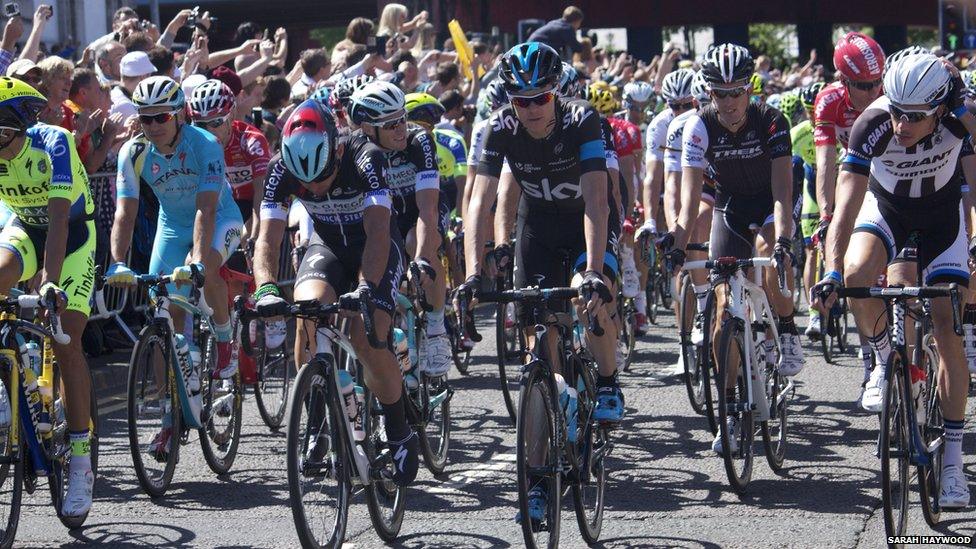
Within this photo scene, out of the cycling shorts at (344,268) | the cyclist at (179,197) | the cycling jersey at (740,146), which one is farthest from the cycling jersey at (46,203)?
the cycling jersey at (740,146)

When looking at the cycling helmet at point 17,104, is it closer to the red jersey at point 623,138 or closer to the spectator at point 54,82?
the spectator at point 54,82

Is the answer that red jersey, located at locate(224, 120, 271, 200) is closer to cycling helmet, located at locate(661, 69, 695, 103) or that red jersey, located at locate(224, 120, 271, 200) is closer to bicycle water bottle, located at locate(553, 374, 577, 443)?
cycling helmet, located at locate(661, 69, 695, 103)

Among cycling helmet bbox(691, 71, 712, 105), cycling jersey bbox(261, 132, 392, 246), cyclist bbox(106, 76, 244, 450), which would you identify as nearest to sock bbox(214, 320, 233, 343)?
cyclist bbox(106, 76, 244, 450)

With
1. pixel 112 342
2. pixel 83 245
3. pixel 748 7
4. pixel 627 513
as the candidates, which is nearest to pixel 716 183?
pixel 627 513

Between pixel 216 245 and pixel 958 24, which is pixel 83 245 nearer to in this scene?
pixel 216 245

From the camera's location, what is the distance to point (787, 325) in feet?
31.0

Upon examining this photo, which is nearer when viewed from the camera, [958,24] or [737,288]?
[737,288]

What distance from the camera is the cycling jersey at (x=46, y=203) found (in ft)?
24.1

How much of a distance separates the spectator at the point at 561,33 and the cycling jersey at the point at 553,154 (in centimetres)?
1097

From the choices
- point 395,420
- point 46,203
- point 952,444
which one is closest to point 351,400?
point 395,420

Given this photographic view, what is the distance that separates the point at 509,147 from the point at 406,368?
1500 millimetres

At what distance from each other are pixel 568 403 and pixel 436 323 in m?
3.15

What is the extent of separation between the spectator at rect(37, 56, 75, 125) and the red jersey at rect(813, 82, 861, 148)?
17.4 ft

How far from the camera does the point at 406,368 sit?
8.54 m
